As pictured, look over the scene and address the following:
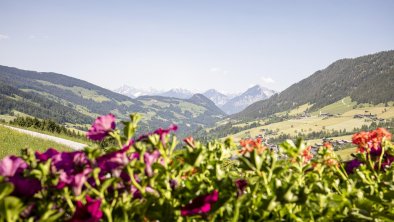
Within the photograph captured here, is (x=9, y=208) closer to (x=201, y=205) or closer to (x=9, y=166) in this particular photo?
(x=9, y=166)

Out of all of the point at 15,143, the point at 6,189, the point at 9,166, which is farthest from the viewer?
the point at 15,143

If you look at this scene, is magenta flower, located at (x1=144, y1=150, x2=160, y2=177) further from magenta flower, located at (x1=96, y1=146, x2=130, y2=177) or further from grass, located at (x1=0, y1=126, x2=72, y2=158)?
grass, located at (x1=0, y1=126, x2=72, y2=158)

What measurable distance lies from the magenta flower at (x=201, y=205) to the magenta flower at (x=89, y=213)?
40 cm

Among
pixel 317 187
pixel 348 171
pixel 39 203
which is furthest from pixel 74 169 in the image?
pixel 348 171

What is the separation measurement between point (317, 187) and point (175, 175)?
866mm

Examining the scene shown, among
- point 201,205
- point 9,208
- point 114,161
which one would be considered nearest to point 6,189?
point 9,208

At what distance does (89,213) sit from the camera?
5.42 ft

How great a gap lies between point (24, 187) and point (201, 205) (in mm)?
880

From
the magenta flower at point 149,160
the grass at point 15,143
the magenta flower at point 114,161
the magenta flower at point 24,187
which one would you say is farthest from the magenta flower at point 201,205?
the grass at point 15,143

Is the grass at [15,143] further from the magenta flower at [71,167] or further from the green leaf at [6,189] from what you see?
the green leaf at [6,189]

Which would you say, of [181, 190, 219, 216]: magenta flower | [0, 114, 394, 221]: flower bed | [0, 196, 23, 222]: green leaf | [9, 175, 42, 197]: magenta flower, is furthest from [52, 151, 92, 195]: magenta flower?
[181, 190, 219, 216]: magenta flower

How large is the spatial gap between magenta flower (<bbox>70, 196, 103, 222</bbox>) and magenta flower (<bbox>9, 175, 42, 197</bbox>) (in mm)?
251

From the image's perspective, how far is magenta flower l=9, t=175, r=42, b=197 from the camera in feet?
5.57

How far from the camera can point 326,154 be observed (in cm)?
269
